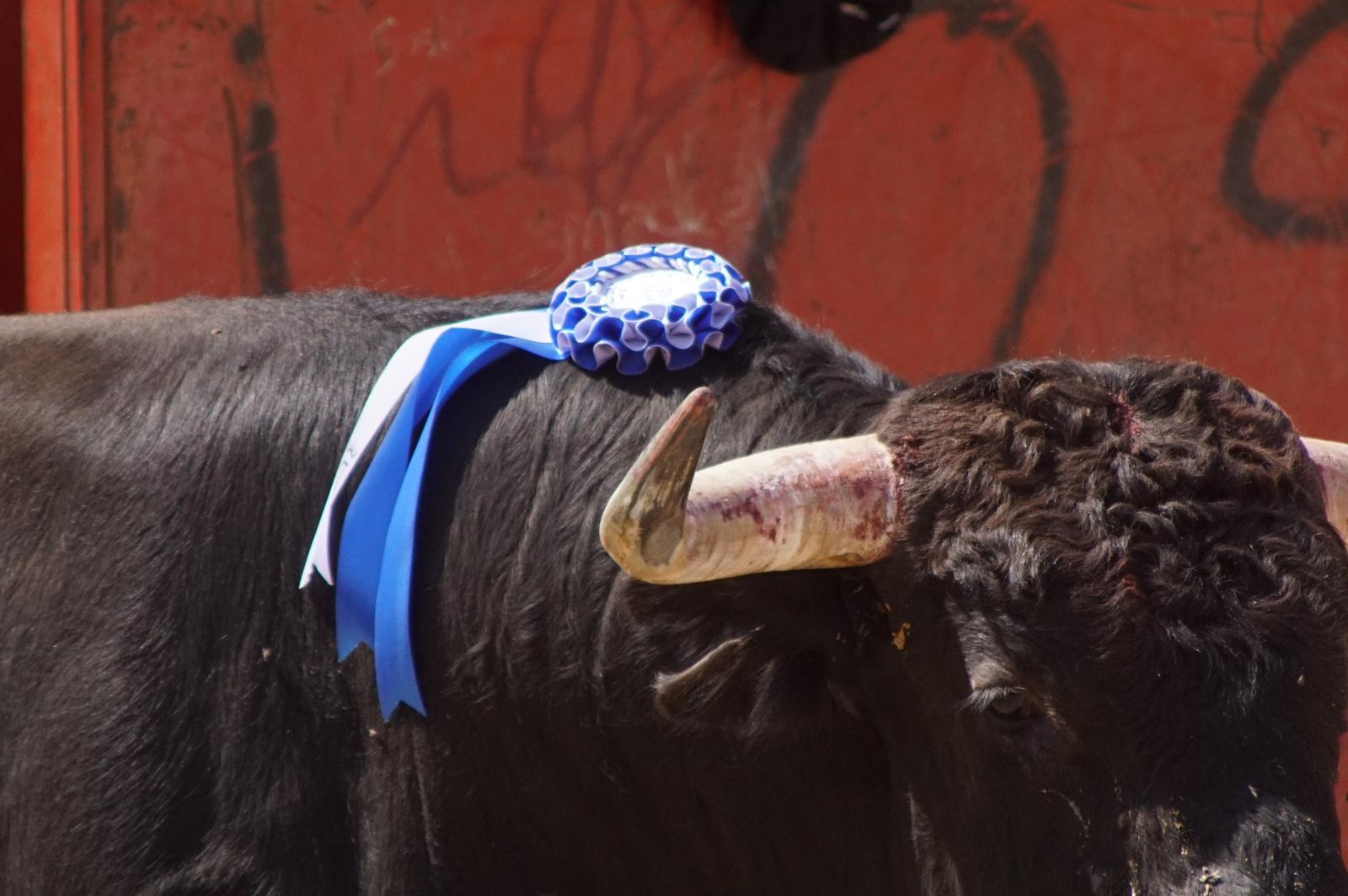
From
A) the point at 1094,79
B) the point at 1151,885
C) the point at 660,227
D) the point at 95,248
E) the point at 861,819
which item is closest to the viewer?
the point at 1151,885

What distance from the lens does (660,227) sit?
221 inches

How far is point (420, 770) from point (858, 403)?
98 cm

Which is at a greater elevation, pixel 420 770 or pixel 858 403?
pixel 858 403

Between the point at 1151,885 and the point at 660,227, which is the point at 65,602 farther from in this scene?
the point at 660,227

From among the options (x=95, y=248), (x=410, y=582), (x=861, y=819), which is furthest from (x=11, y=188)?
(x=861, y=819)

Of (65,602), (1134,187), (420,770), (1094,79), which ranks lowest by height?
(420,770)

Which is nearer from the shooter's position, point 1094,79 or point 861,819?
point 861,819

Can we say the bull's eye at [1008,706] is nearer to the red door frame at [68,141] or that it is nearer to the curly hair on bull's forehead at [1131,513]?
the curly hair on bull's forehead at [1131,513]

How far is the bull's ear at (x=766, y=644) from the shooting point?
2512 mm

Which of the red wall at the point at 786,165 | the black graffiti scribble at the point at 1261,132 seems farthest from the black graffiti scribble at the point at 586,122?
the black graffiti scribble at the point at 1261,132

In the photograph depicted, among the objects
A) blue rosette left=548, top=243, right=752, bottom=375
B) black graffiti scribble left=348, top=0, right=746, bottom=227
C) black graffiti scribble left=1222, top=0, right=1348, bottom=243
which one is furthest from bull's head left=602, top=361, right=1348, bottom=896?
black graffiti scribble left=1222, top=0, right=1348, bottom=243

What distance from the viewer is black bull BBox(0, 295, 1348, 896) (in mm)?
2209

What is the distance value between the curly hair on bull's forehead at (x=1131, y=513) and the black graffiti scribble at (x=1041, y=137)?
323 cm

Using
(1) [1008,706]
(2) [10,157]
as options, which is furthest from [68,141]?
(1) [1008,706]
